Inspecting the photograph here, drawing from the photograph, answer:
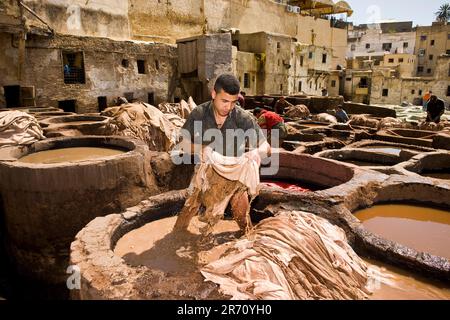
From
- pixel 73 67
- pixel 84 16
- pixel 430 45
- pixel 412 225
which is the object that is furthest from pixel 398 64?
pixel 412 225

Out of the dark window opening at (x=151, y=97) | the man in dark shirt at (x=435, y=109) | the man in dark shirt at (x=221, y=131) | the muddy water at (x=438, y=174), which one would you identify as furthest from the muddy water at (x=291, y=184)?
the dark window opening at (x=151, y=97)

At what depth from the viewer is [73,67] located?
48.7 ft

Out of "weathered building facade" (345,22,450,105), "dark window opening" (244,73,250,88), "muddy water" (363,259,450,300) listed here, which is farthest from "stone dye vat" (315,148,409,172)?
"weathered building facade" (345,22,450,105)

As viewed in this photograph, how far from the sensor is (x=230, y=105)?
10.6ft

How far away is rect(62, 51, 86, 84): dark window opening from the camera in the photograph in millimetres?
14633

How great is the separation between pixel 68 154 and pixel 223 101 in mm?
4391

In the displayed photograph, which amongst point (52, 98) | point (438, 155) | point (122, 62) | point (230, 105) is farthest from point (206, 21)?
point (230, 105)

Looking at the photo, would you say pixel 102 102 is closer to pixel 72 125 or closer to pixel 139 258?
pixel 72 125

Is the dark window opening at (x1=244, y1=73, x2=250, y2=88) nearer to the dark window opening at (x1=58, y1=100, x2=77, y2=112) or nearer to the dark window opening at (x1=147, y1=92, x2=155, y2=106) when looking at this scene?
the dark window opening at (x1=147, y1=92, x2=155, y2=106)

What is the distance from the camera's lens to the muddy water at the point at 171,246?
10.4ft

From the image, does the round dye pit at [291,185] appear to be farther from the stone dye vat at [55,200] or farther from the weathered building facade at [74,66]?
the weathered building facade at [74,66]

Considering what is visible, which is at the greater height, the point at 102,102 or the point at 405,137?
the point at 102,102

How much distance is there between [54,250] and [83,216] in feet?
2.38

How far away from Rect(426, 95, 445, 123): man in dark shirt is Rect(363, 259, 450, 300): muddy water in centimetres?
1080
